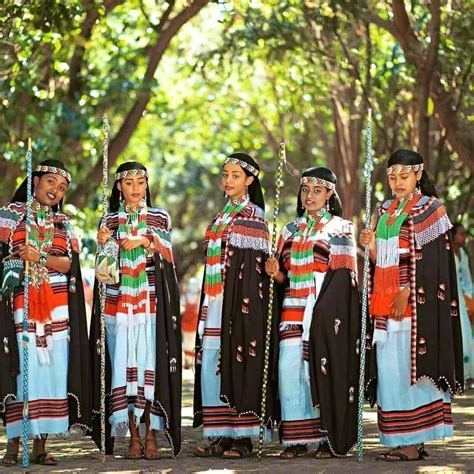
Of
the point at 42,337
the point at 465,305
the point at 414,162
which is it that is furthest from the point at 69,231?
the point at 465,305

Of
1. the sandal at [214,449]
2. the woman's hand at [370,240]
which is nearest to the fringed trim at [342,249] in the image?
the woman's hand at [370,240]

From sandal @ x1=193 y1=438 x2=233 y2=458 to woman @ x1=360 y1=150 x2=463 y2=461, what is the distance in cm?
129

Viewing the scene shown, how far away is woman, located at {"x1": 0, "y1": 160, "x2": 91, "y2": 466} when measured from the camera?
11.1 metres

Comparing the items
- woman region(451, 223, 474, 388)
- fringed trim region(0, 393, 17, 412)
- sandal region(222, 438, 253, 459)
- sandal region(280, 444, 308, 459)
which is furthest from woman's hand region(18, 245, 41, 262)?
woman region(451, 223, 474, 388)

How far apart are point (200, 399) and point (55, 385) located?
1176 mm

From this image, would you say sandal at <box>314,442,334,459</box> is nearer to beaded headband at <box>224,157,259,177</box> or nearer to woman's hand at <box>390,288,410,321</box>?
woman's hand at <box>390,288,410,321</box>

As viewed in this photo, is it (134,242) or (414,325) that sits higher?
(134,242)

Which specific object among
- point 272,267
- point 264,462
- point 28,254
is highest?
point 28,254

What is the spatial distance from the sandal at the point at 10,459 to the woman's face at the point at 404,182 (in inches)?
135

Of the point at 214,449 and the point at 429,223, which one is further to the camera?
the point at 214,449

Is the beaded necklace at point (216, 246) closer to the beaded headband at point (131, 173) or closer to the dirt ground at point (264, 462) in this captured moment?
the beaded headband at point (131, 173)

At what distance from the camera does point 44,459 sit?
11.1 metres

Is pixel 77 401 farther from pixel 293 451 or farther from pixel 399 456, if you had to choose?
pixel 399 456

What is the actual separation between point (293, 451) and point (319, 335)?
0.89 meters
